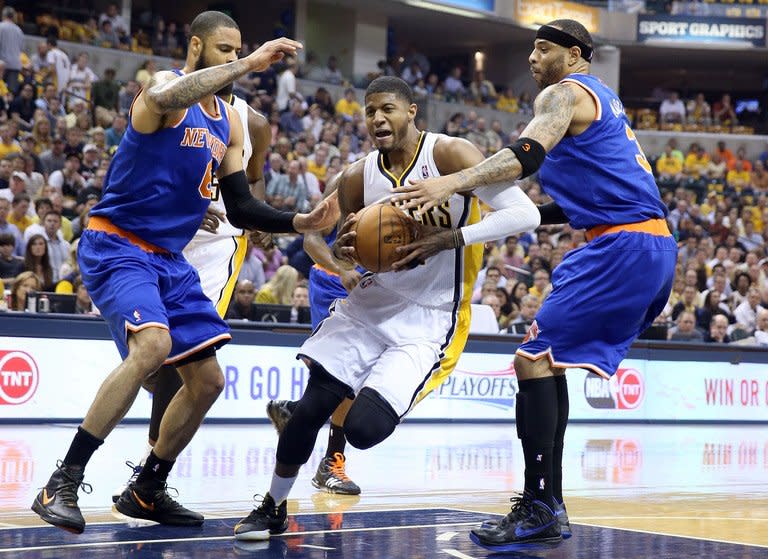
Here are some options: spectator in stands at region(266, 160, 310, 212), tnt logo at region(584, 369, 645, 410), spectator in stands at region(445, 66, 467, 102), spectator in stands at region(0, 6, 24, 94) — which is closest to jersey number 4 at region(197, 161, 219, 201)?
tnt logo at region(584, 369, 645, 410)

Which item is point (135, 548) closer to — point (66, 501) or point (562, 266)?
point (66, 501)

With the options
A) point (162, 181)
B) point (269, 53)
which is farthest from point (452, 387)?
point (269, 53)

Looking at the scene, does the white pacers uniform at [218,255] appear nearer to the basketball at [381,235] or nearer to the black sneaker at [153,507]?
the black sneaker at [153,507]

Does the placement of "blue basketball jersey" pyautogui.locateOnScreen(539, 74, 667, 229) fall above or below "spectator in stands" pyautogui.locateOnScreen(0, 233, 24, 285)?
above

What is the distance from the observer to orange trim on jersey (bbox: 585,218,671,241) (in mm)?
5316

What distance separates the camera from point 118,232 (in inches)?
209

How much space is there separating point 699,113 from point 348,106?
41.9 feet

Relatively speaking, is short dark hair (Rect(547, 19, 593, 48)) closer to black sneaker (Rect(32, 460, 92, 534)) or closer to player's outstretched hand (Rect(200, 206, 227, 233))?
player's outstretched hand (Rect(200, 206, 227, 233))

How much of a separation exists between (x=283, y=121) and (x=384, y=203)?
1488 cm

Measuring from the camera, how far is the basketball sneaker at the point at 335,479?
7.02 m

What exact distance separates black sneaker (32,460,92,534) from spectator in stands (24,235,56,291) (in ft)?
23.6

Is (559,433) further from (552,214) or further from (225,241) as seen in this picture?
(225,241)

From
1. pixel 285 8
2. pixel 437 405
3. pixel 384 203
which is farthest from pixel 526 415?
pixel 285 8

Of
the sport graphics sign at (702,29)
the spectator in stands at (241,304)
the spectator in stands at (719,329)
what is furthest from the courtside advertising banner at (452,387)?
the sport graphics sign at (702,29)
